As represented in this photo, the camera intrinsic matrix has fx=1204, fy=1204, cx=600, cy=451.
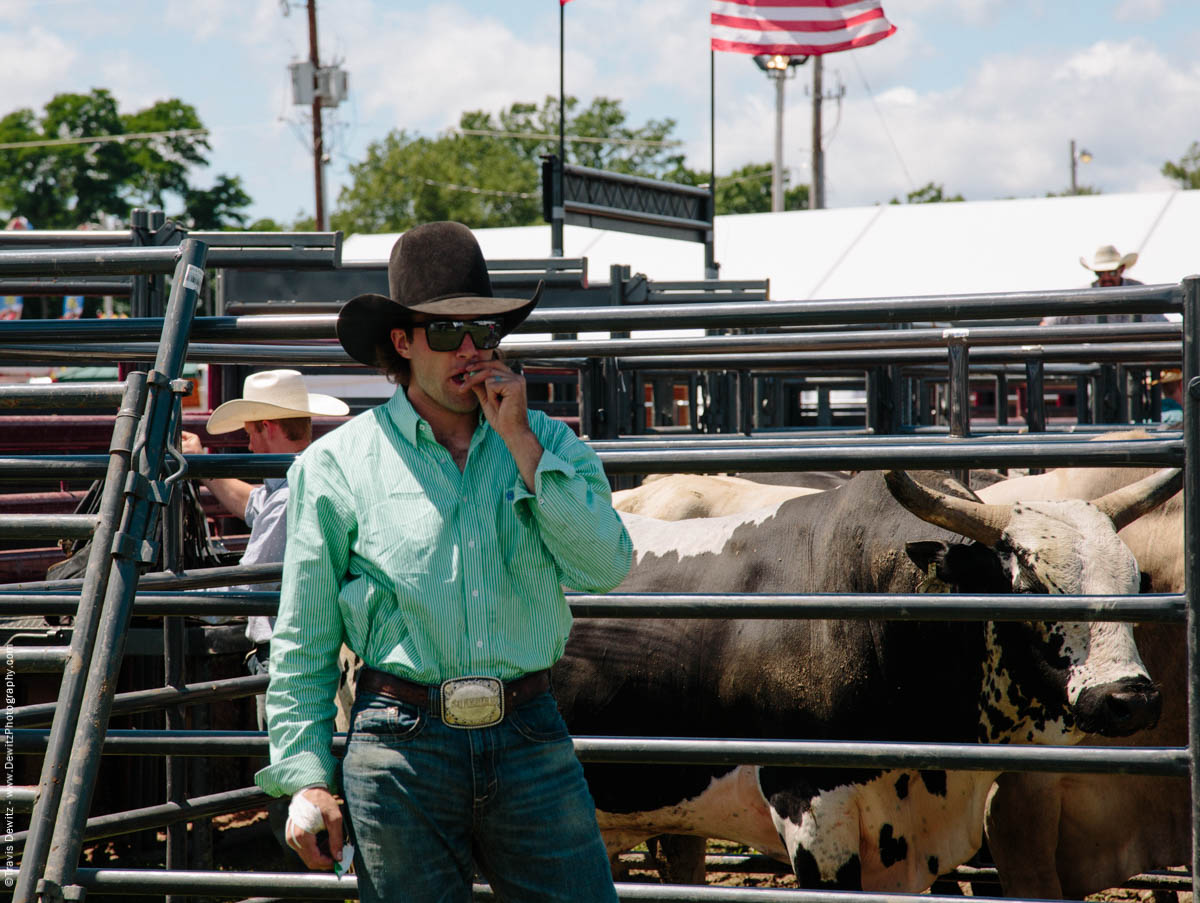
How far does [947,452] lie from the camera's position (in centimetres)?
289

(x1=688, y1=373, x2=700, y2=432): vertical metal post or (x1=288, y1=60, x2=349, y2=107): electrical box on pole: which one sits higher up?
(x1=288, y1=60, x2=349, y2=107): electrical box on pole

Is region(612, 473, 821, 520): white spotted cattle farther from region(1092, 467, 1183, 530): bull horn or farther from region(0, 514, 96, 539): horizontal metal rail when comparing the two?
region(0, 514, 96, 539): horizontal metal rail

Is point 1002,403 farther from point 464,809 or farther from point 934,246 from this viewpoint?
point 934,246

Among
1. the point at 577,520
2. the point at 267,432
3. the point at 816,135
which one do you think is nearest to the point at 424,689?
the point at 577,520

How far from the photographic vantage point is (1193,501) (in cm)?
272

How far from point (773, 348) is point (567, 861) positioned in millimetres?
2337

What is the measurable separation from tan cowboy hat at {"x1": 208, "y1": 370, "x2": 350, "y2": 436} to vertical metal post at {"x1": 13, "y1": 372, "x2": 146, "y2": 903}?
174cm

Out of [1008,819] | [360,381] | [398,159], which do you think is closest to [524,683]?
[1008,819]

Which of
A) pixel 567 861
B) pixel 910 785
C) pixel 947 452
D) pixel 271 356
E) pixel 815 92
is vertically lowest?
pixel 910 785

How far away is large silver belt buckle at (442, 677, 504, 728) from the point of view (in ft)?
7.31

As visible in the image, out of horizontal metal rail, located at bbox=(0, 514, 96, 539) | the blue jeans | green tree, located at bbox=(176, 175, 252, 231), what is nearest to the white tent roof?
horizontal metal rail, located at bbox=(0, 514, 96, 539)

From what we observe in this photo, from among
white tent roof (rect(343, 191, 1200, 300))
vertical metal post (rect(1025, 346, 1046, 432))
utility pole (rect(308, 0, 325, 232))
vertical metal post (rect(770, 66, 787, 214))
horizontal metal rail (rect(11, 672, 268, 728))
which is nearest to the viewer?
horizontal metal rail (rect(11, 672, 268, 728))

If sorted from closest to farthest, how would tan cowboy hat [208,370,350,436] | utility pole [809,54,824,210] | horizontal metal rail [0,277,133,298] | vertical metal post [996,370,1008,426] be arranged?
tan cowboy hat [208,370,350,436] < horizontal metal rail [0,277,133,298] < vertical metal post [996,370,1008,426] < utility pole [809,54,824,210]

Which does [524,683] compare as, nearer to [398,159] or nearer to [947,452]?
[947,452]
